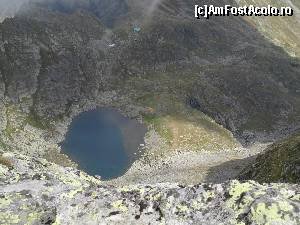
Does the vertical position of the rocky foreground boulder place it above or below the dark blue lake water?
above

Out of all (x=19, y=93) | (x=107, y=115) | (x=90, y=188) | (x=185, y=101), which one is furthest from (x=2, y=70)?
(x=90, y=188)

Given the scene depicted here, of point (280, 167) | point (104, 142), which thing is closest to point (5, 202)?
point (280, 167)

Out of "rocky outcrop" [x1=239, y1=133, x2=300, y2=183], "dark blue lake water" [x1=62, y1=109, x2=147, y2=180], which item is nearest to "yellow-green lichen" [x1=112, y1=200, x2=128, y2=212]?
"rocky outcrop" [x1=239, y1=133, x2=300, y2=183]

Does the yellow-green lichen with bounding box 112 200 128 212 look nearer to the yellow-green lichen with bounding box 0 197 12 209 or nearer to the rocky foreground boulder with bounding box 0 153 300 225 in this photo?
the rocky foreground boulder with bounding box 0 153 300 225

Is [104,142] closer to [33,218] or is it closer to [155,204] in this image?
[155,204]

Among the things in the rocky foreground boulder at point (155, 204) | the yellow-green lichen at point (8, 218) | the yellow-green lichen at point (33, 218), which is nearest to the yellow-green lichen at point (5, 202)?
the rocky foreground boulder at point (155, 204)

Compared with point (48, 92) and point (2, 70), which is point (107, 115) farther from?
point (2, 70)
